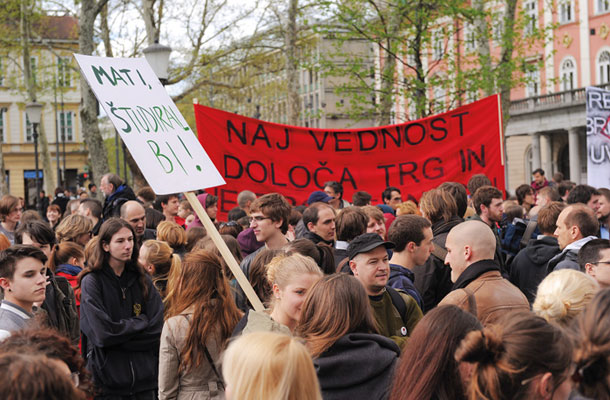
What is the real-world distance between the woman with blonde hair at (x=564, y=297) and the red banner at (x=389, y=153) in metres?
6.58

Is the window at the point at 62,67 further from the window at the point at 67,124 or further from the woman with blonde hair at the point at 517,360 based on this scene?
the window at the point at 67,124

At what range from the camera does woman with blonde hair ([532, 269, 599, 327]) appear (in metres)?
3.45

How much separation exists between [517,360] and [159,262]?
12.6 feet

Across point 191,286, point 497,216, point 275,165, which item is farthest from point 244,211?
point 191,286

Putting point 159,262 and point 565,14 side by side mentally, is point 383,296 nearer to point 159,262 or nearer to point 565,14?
point 159,262

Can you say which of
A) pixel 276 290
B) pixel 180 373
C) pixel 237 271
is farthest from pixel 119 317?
pixel 276 290

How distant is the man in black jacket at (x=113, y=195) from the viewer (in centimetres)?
991

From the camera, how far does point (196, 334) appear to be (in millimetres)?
4660

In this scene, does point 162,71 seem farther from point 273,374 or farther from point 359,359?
point 273,374

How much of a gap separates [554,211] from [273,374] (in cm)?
501

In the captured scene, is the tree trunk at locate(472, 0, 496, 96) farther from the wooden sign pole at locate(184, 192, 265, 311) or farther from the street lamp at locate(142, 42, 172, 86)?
the wooden sign pole at locate(184, 192, 265, 311)

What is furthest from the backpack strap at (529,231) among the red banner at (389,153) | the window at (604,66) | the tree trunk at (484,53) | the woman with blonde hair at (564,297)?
the window at (604,66)

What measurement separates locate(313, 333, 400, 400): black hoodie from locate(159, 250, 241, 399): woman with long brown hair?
121cm

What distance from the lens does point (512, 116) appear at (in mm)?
47750
